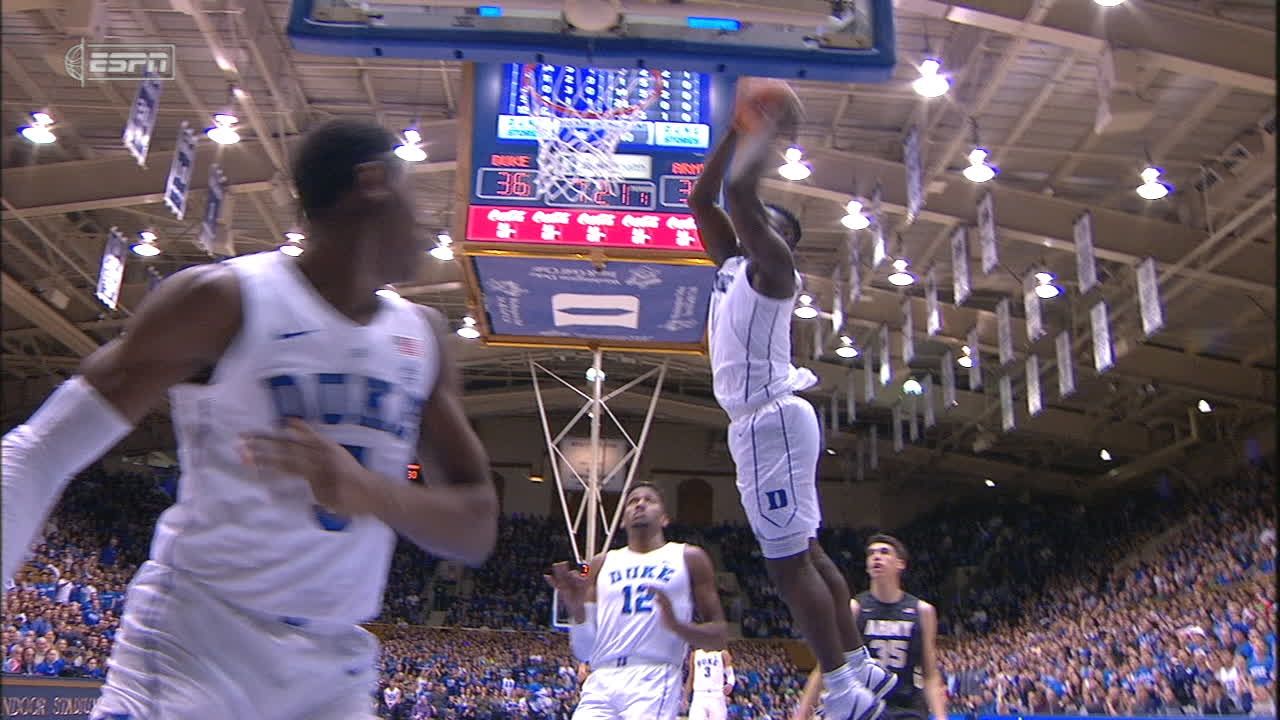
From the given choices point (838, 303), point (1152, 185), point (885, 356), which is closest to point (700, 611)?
point (1152, 185)

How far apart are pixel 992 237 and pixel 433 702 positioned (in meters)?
10.9

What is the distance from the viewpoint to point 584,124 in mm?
8578

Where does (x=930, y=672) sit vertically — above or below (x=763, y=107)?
below

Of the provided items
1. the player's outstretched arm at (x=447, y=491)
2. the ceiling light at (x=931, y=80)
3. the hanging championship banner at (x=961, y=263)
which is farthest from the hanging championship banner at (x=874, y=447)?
the player's outstretched arm at (x=447, y=491)

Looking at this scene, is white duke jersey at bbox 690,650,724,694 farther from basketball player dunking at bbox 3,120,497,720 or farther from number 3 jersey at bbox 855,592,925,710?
basketball player dunking at bbox 3,120,497,720

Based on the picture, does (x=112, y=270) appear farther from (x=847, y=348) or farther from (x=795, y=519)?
(x=847, y=348)

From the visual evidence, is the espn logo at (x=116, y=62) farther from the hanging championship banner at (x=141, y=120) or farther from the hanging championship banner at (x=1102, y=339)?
the hanging championship banner at (x=1102, y=339)

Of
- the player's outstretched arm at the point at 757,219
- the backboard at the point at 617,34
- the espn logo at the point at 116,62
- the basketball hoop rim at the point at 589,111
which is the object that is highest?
the basketball hoop rim at the point at 589,111

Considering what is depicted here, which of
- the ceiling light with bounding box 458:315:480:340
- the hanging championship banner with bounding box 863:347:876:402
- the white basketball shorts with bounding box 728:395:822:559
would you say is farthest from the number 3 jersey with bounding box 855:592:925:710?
the hanging championship banner with bounding box 863:347:876:402

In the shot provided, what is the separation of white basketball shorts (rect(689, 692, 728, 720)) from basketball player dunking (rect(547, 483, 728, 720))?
126 cm

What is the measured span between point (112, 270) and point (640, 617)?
1015 centimetres

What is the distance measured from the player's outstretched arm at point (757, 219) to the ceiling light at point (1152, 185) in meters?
11.6

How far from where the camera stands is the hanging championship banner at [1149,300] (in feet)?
44.4

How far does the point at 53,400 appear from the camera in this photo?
1.60m
